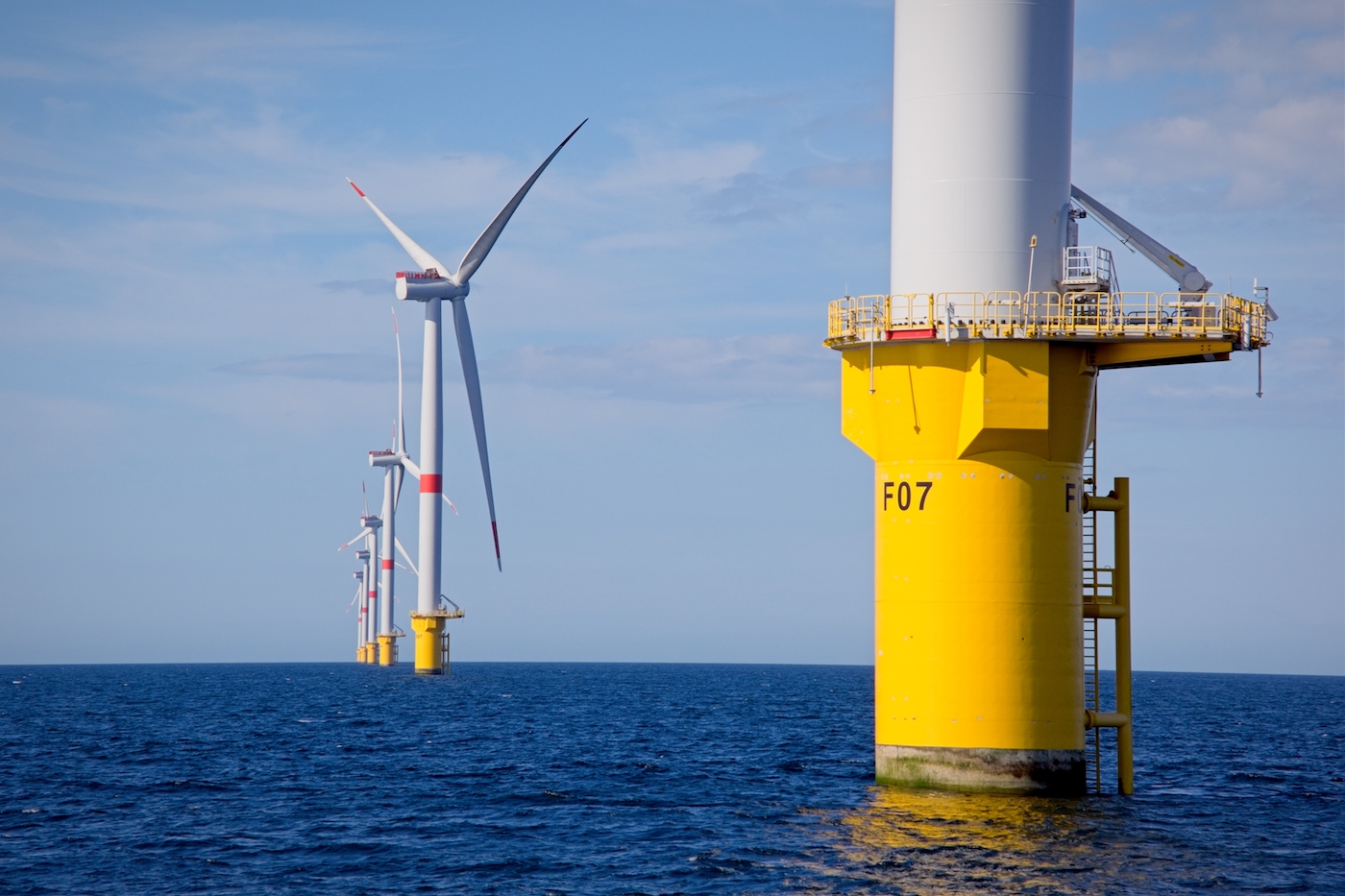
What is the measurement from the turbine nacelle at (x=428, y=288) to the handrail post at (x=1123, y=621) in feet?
320

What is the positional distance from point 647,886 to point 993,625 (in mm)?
11414

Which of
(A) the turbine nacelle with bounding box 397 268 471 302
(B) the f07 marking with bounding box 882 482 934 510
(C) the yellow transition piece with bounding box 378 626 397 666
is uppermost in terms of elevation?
(A) the turbine nacelle with bounding box 397 268 471 302

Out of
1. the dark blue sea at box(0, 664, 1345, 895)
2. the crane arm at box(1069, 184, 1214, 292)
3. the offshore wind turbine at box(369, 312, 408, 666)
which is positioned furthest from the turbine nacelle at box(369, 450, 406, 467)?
the crane arm at box(1069, 184, 1214, 292)

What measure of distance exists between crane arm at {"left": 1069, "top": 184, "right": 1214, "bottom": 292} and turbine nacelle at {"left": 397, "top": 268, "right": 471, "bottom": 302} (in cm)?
9526

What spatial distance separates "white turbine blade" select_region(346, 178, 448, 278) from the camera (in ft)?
435

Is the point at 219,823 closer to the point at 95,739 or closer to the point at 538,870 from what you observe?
the point at 538,870

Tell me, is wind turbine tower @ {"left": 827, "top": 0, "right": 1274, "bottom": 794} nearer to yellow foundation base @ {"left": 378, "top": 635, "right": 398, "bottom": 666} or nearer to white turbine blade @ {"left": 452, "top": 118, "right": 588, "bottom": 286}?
white turbine blade @ {"left": 452, "top": 118, "right": 588, "bottom": 286}

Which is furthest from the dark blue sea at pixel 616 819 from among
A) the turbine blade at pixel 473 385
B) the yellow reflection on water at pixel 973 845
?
the turbine blade at pixel 473 385

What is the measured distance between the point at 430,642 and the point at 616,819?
336 feet

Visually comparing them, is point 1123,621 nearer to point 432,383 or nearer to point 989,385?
point 989,385

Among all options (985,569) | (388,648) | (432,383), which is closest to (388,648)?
(388,648)

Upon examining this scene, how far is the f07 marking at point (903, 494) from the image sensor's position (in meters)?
36.5

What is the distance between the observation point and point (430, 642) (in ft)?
456

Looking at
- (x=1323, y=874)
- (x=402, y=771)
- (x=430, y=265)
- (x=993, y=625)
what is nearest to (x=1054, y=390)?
(x=993, y=625)
